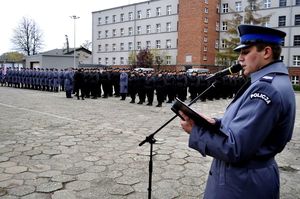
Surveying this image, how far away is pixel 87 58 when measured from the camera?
70688 mm

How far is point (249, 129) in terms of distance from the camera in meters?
1.77

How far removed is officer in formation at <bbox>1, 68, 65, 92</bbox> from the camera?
22.9 meters

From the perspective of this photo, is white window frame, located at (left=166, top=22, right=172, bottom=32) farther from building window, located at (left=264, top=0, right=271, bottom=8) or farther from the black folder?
the black folder

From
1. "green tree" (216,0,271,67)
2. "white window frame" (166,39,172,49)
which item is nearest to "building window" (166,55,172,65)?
"white window frame" (166,39,172,49)

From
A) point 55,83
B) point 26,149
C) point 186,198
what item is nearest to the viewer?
point 186,198

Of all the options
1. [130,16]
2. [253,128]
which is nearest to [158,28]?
[130,16]

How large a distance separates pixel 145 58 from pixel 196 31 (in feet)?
31.2

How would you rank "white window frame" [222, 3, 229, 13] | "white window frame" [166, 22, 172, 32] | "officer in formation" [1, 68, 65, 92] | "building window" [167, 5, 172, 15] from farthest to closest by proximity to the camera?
"white window frame" [166, 22, 172, 32] < "building window" [167, 5, 172, 15] < "white window frame" [222, 3, 229, 13] < "officer in formation" [1, 68, 65, 92]

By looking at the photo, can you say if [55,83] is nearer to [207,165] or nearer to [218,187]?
[207,165]

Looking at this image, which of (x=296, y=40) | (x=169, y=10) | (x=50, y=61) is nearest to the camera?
(x=296, y=40)

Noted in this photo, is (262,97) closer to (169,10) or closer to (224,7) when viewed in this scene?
(224,7)

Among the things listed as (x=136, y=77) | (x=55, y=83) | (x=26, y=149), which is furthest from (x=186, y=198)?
(x=55, y=83)

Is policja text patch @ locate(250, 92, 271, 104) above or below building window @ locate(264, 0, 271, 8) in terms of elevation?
below

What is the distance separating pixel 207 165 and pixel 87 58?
67.6 metres
